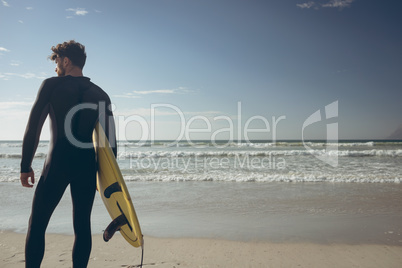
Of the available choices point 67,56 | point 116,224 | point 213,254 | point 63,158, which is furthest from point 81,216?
point 213,254

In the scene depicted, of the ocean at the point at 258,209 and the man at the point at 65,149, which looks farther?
the ocean at the point at 258,209

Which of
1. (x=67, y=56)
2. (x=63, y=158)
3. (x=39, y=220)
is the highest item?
(x=67, y=56)

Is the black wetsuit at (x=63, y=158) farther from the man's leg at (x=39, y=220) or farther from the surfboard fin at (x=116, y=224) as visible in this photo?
the surfboard fin at (x=116, y=224)

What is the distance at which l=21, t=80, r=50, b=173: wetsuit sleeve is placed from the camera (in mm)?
1876

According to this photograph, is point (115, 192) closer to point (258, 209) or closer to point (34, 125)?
point (34, 125)

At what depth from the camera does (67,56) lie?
2.12m

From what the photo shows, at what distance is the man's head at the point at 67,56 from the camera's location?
2109 mm

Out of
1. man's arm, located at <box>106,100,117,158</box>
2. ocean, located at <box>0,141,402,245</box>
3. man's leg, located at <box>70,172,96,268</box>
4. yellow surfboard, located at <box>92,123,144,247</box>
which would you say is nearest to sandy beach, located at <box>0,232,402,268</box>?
ocean, located at <box>0,141,402,245</box>

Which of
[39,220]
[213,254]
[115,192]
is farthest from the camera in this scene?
[213,254]

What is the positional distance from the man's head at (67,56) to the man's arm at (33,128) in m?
0.25

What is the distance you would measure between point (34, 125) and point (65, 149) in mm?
276

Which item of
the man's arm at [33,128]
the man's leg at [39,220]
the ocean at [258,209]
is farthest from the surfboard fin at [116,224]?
the ocean at [258,209]

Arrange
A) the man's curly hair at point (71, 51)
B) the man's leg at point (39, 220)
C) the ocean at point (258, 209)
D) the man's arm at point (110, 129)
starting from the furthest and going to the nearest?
the ocean at point (258, 209), the man's arm at point (110, 129), the man's curly hair at point (71, 51), the man's leg at point (39, 220)

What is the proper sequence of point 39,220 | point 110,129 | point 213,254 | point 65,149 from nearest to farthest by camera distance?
1. point 39,220
2. point 65,149
3. point 110,129
4. point 213,254
